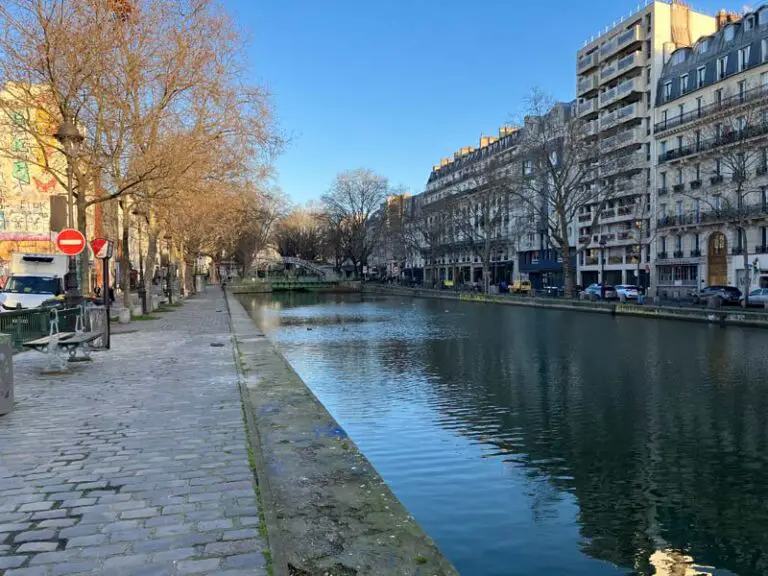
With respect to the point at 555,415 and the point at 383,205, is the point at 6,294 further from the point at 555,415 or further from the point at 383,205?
the point at 383,205

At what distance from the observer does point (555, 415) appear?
1023 cm

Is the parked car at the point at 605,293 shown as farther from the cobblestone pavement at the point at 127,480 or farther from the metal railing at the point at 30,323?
the cobblestone pavement at the point at 127,480

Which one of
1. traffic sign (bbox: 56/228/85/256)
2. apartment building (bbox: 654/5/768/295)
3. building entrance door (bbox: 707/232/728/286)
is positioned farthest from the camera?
building entrance door (bbox: 707/232/728/286)

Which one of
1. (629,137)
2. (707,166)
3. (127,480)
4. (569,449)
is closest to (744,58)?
(707,166)

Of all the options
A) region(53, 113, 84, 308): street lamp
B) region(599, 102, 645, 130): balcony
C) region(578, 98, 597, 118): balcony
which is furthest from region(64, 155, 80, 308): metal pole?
region(578, 98, 597, 118): balcony

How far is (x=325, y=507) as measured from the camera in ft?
17.2

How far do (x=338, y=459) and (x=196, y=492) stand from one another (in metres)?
1.76

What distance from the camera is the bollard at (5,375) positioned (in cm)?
813

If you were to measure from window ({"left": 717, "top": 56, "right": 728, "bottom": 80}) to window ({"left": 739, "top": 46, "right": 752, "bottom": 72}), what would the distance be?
55.7 inches

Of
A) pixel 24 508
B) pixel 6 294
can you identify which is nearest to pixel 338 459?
pixel 24 508

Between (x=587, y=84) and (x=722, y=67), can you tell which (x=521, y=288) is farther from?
(x=722, y=67)

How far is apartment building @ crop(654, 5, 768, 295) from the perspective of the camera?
141 ft

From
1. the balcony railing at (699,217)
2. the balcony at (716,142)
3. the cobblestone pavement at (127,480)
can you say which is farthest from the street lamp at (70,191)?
the balcony railing at (699,217)

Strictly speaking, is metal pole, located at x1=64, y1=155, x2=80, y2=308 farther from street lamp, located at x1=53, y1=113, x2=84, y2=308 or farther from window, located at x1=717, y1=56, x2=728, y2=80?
window, located at x1=717, y1=56, x2=728, y2=80
